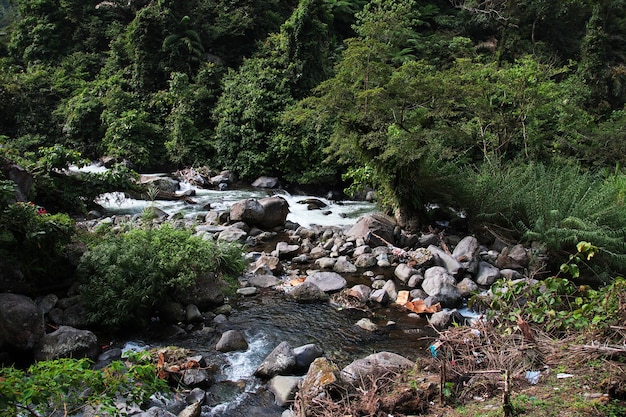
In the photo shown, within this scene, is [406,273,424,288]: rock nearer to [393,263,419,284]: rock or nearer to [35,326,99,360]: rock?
[393,263,419,284]: rock

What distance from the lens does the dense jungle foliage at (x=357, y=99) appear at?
29.6 feet

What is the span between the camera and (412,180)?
9.79 meters

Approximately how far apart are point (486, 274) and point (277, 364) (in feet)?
14.8

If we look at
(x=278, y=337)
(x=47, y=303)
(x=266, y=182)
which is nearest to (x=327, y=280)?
(x=278, y=337)

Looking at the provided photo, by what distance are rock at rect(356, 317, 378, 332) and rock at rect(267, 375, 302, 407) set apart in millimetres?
1658

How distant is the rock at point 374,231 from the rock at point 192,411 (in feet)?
18.5

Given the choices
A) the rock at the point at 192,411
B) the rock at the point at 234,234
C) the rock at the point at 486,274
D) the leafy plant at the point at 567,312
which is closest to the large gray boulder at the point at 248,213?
the rock at the point at 234,234

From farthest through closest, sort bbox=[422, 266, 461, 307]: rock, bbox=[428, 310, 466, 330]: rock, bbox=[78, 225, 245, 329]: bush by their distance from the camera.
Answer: bbox=[422, 266, 461, 307]: rock
bbox=[428, 310, 466, 330]: rock
bbox=[78, 225, 245, 329]: bush

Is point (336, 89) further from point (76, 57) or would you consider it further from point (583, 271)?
point (76, 57)

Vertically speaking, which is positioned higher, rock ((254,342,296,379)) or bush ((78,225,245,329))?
bush ((78,225,245,329))

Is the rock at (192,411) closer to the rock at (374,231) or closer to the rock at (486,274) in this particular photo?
the rock at (486,274)

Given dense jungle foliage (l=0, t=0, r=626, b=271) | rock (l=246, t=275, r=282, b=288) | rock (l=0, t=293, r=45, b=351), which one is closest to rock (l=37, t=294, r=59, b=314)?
rock (l=0, t=293, r=45, b=351)

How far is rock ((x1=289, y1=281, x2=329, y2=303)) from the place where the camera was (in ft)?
23.4

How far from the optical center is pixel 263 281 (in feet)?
25.5
